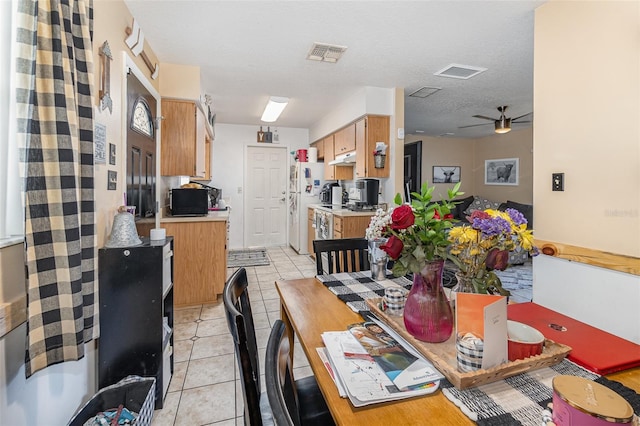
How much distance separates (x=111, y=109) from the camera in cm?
188

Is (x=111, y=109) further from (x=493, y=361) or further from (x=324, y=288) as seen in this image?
(x=493, y=361)

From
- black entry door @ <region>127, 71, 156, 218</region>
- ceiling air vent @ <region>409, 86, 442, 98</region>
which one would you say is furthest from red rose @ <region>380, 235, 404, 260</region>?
ceiling air vent @ <region>409, 86, 442, 98</region>

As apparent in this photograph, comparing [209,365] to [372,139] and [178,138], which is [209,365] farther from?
[372,139]

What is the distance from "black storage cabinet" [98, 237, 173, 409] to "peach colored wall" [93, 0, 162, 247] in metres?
0.23

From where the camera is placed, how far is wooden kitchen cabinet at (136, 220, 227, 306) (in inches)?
122

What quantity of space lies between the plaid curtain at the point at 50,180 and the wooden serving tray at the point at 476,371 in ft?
4.16

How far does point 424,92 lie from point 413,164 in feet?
7.82

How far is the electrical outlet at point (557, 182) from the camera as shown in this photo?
6.08ft

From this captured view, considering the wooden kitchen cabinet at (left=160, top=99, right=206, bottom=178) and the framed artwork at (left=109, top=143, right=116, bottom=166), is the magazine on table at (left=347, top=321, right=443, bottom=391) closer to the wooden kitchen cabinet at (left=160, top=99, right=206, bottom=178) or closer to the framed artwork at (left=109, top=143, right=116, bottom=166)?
the framed artwork at (left=109, top=143, right=116, bottom=166)

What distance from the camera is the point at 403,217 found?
87 cm

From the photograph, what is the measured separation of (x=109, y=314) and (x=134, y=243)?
396mm

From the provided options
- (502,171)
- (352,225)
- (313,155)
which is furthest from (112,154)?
(502,171)

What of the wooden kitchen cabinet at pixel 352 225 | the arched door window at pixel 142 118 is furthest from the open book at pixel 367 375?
the wooden kitchen cabinet at pixel 352 225

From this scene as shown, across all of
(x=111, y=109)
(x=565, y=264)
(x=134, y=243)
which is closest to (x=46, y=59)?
(x=111, y=109)
